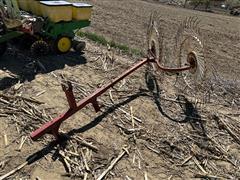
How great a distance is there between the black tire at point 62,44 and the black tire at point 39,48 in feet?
0.97

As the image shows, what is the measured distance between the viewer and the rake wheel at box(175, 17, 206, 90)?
6.91 meters

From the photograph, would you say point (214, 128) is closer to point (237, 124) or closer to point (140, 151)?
point (237, 124)

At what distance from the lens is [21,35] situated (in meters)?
8.45

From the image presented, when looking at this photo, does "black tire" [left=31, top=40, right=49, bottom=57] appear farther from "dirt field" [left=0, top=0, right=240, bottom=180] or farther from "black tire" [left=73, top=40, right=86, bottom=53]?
"black tire" [left=73, top=40, right=86, bottom=53]

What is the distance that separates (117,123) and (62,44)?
340 cm

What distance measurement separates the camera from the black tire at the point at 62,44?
8.92m

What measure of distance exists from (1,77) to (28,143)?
239cm

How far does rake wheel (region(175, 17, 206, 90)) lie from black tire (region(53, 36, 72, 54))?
9.12 feet

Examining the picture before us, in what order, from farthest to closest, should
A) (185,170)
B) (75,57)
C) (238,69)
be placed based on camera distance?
(238,69)
(75,57)
(185,170)

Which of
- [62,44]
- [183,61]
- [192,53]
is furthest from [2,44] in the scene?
[192,53]

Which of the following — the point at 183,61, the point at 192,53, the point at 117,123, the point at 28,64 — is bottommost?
the point at 28,64

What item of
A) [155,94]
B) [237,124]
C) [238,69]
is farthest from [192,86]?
[238,69]

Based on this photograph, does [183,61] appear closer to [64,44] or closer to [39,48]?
[64,44]

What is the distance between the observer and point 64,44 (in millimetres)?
9055
